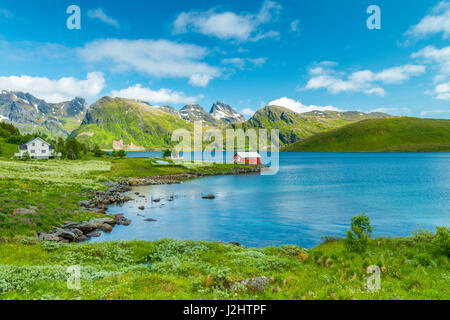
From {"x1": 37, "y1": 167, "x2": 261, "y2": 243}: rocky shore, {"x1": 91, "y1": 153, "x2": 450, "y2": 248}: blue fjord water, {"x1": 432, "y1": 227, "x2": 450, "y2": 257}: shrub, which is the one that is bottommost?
{"x1": 91, "y1": 153, "x2": 450, "y2": 248}: blue fjord water

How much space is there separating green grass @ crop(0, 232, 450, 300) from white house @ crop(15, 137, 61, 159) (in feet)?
438

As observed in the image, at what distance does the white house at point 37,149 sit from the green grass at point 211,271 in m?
134

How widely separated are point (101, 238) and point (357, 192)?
68021 millimetres

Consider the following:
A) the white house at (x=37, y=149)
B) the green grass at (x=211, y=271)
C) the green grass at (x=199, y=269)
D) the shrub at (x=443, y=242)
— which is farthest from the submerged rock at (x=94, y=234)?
the white house at (x=37, y=149)

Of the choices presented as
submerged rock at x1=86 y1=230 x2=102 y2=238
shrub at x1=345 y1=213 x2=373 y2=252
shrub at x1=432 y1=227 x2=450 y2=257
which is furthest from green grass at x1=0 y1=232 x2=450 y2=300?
submerged rock at x1=86 y1=230 x2=102 y2=238

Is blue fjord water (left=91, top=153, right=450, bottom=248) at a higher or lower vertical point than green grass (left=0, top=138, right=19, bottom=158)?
lower

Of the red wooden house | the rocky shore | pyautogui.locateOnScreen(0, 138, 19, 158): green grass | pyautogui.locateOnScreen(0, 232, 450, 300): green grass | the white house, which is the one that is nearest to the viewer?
pyautogui.locateOnScreen(0, 232, 450, 300): green grass

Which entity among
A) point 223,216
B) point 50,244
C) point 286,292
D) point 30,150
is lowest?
point 223,216

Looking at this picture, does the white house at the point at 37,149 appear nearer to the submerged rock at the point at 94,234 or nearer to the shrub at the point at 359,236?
the submerged rock at the point at 94,234

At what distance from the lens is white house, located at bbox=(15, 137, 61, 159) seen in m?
128

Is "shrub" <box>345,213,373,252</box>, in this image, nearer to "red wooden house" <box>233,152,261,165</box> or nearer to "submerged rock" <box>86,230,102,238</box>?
"submerged rock" <box>86,230,102,238</box>

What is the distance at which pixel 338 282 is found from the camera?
14102 millimetres
